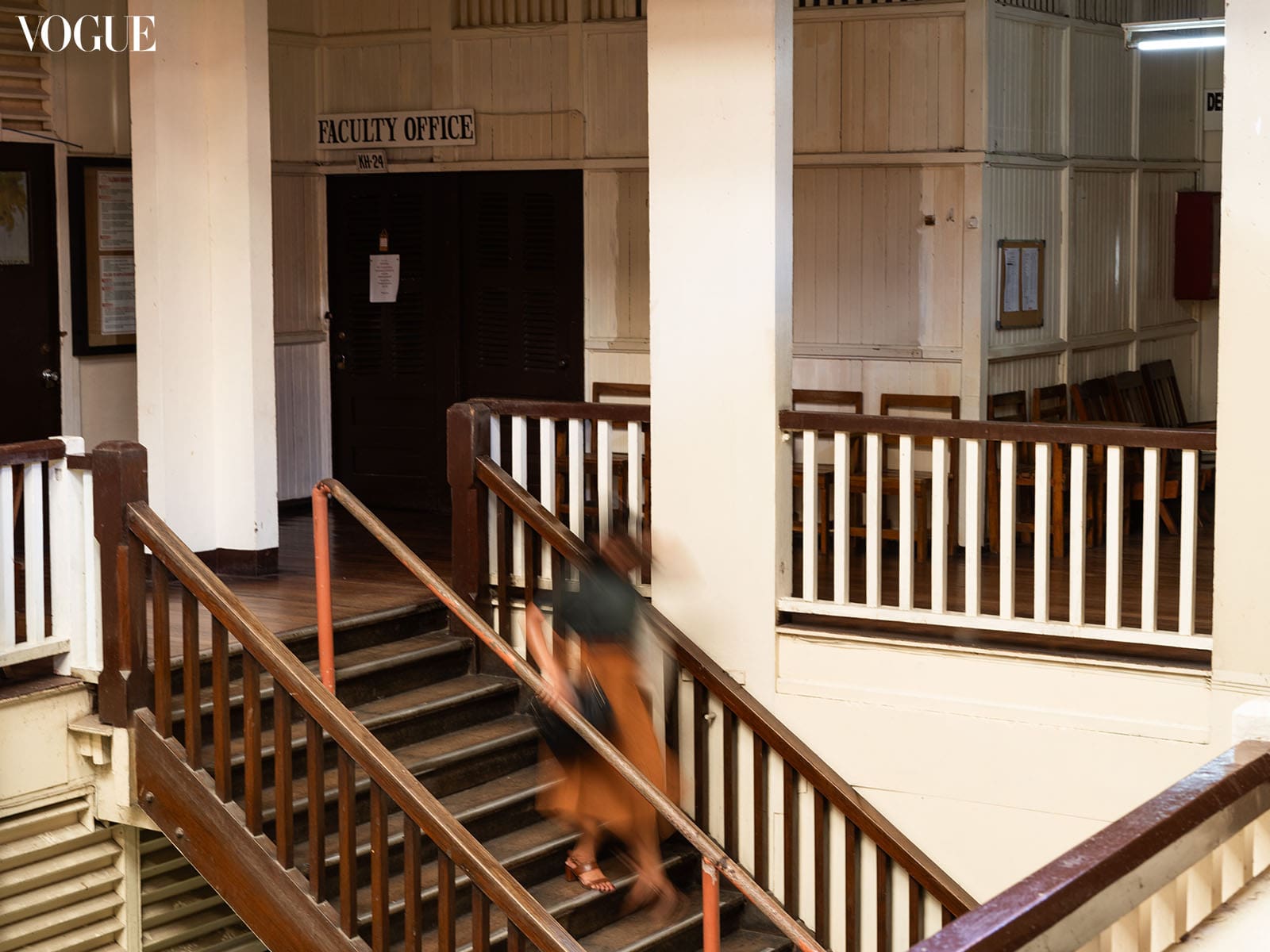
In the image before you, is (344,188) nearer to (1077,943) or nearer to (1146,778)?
(1146,778)

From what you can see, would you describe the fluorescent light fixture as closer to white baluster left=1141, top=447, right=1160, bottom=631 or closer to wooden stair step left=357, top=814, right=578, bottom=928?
white baluster left=1141, top=447, right=1160, bottom=631

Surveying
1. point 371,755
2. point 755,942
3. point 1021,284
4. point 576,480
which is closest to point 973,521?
point 576,480

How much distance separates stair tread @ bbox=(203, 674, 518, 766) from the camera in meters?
7.16

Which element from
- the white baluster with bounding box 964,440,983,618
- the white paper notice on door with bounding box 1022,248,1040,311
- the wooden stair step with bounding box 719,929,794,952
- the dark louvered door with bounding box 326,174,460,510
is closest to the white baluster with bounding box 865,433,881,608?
the white baluster with bounding box 964,440,983,618

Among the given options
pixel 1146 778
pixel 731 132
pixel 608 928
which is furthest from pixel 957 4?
pixel 608 928

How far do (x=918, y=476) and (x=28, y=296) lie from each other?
5.19 meters

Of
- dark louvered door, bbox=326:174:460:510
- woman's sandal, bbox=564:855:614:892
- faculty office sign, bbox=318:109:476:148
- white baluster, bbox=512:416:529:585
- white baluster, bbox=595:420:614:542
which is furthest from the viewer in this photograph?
dark louvered door, bbox=326:174:460:510

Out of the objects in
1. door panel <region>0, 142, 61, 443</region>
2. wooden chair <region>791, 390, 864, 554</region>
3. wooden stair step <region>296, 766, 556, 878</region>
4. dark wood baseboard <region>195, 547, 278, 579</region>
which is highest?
door panel <region>0, 142, 61, 443</region>

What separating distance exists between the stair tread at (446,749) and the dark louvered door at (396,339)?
392 centimetres

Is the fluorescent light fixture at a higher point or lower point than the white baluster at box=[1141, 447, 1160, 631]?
higher

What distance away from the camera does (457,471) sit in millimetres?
8188

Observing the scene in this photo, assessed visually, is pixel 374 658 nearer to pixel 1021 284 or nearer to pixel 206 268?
pixel 206 268

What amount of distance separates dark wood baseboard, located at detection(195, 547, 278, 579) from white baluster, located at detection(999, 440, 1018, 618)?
153 inches

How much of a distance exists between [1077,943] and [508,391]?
8.66m
